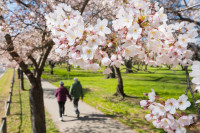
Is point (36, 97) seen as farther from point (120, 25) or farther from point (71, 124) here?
point (120, 25)

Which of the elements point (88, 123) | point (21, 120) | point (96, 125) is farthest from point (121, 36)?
point (21, 120)

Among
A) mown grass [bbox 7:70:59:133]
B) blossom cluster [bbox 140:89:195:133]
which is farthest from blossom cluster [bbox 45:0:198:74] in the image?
mown grass [bbox 7:70:59:133]

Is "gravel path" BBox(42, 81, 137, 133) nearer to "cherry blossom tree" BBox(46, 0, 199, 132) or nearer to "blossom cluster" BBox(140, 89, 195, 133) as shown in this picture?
"blossom cluster" BBox(140, 89, 195, 133)

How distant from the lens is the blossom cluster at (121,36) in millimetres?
1207

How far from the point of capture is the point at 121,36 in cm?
141

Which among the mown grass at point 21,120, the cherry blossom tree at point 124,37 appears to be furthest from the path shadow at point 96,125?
the cherry blossom tree at point 124,37

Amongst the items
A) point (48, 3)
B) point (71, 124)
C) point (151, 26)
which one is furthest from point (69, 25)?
point (71, 124)

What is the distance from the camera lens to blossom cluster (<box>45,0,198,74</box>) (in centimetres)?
121

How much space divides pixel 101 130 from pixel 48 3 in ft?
17.8

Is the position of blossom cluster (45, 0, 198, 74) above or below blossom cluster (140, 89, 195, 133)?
above

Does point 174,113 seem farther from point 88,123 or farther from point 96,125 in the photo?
point 88,123

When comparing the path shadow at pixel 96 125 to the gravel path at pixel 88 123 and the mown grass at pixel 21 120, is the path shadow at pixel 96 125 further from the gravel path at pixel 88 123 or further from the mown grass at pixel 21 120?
the mown grass at pixel 21 120

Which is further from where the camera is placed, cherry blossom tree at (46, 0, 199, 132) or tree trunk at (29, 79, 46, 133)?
tree trunk at (29, 79, 46, 133)

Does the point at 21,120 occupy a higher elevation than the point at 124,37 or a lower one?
lower
